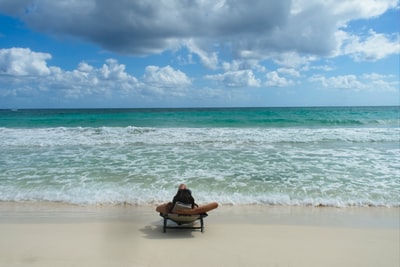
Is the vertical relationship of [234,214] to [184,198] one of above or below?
below

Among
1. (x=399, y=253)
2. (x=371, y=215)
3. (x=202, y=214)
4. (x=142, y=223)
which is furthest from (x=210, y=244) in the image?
(x=371, y=215)

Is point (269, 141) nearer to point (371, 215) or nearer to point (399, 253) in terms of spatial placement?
point (371, 215)

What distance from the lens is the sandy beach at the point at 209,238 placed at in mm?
4742

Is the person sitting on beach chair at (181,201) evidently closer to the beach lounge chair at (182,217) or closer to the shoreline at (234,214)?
the beach lounge chair at (182,217)

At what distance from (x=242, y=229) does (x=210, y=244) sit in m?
0.91

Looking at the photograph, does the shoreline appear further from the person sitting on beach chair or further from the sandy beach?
the person sitting on beach chair

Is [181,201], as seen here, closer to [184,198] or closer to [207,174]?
[184,198]

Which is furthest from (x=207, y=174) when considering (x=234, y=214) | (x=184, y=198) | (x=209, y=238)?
(x=209, y=238)

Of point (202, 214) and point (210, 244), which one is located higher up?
point (202, 214)

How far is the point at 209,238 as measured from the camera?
17.9ft

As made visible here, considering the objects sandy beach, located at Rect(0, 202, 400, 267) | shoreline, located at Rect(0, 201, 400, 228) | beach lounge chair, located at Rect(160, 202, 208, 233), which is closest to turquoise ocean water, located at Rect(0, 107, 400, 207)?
shoreline, located at Rect(0, 201, 400, 228)

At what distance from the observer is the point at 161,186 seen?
8.51 m

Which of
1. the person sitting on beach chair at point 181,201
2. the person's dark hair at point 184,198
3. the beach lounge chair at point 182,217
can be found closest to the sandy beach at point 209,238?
the beach lounge chair at point 182,217

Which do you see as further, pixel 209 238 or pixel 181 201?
pixel 181 201
